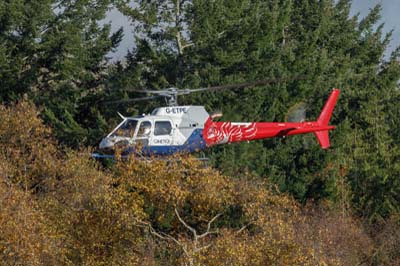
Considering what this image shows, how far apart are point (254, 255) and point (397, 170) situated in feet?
73.6

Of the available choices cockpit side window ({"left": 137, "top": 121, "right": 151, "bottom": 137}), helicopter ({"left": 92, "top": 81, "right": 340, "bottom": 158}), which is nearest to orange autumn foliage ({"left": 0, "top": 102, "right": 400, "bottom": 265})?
helicopter ({"left": 92, "top": 81, "right": 340, "bottom": 158})

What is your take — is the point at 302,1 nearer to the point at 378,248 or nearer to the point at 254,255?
the point at 378,248

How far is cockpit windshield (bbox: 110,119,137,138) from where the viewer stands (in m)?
30.7

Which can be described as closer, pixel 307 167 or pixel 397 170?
pixel 307 167

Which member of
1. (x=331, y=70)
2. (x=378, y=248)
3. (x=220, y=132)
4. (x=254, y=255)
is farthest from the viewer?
(x=331, y=70)

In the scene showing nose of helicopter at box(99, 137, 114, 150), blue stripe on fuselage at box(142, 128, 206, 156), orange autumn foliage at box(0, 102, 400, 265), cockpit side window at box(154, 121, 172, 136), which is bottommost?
orange autumn foliage at box(0, 102, 400, 265)

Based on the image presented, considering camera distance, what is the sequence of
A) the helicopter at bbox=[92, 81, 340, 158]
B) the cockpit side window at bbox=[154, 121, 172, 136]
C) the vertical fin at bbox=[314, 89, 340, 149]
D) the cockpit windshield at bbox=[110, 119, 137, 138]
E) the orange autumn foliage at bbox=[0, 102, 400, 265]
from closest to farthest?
the orange autumn foliage at bbox=[0, 102, 400, 265]
the helicopter at bbox=[92, 81, 340, 158]
the cockpit windshield at bbox=[110, 119, 137, 138]
the cockpit side window at bbox=[154, 121, 172, 136]
the vertical fin at bbox=[314, 89, 340, 149]

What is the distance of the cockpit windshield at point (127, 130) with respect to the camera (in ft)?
101

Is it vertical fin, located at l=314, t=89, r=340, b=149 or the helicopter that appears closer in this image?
the helicopter

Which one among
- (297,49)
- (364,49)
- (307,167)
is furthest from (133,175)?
(364,49)

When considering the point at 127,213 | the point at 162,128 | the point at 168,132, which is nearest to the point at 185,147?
the point at 168,132

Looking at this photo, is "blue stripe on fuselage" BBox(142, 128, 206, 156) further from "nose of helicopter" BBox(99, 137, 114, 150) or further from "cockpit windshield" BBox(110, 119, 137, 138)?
"nose of helicopter" BBox(99, 137, 114, 150)

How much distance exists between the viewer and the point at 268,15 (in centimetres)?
4456

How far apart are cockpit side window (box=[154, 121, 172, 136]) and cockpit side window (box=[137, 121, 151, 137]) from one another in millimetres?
234
